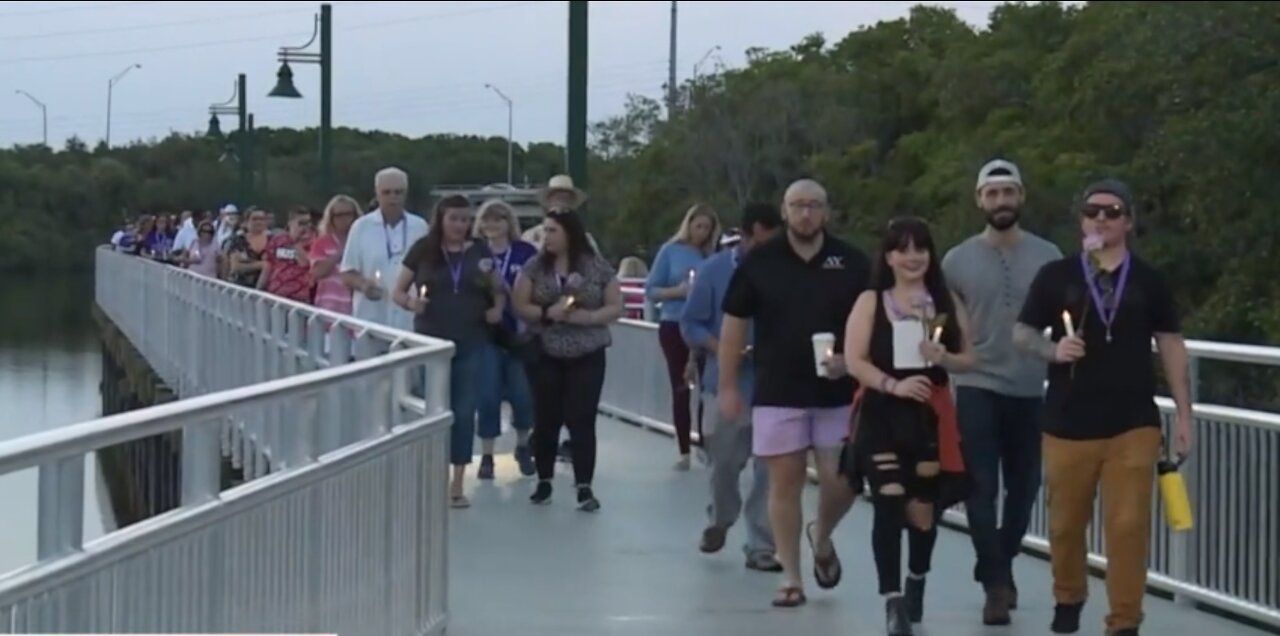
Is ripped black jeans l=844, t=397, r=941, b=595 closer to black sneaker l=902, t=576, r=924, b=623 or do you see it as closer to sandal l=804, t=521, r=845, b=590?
black sneaker l=902, t=576, r=924, b=623

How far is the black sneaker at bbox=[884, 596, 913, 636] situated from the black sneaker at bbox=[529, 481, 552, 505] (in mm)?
4838

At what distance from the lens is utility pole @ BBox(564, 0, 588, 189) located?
55.8 feet

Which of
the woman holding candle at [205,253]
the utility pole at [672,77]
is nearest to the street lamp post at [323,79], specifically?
the woman holding candle at [205,253]

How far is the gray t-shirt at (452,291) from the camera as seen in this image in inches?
516

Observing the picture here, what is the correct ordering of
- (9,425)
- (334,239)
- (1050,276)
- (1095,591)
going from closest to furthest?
(9,425) → (1050,276) → (1095,591) → (334,239)

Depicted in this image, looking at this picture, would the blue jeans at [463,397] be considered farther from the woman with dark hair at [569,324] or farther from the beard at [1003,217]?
the beard at [1003,217]

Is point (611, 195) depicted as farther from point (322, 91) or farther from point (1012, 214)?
point (1012, 214)

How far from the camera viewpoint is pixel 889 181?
2874 inches

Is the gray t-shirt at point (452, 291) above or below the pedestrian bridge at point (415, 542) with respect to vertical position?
above

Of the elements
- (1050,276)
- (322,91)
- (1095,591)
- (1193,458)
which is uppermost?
(322,91)

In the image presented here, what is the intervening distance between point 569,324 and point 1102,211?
4936 mm

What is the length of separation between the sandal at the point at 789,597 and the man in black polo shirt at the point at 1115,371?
1550mm

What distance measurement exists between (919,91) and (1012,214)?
6944 cm

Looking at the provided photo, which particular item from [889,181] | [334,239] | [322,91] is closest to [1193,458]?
[334,239]
